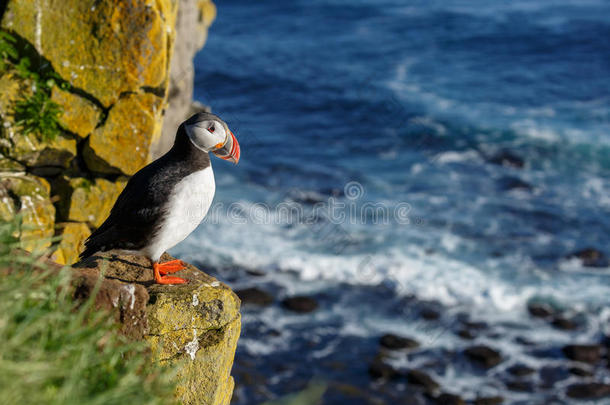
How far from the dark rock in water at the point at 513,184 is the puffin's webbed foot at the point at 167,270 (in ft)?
60.9

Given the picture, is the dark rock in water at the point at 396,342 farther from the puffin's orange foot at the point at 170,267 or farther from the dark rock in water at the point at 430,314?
the puffin's orange foot at the point at 170,267

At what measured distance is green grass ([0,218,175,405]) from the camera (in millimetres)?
3098

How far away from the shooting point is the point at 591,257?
18391 millimetres

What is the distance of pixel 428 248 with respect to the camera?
18953 millimetres

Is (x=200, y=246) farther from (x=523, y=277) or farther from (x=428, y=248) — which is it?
(x=523, y=277)

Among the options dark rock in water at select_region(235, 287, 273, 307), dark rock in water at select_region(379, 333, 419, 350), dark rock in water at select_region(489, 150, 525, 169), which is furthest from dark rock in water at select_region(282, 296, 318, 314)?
dark rock in water at select_region(489, 150, 525, 169)

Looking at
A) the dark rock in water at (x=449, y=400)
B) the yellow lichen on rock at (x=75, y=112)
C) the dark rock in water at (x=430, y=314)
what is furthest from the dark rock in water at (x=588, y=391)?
the yellow lichen on rock at (x=75, y=112)

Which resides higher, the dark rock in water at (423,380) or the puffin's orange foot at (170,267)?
the puffin's orange foot at (170,267)

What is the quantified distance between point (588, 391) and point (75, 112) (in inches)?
444

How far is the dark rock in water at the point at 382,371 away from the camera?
13.3 metres

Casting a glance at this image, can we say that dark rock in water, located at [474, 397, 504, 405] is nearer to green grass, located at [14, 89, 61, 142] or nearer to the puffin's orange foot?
the puffin's orange foot

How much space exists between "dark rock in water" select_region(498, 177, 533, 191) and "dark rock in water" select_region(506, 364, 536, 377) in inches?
388

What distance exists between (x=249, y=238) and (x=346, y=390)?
7346 mm

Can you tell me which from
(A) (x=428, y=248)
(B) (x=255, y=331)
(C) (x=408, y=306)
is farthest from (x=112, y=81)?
(A) (x=428, y=248)
